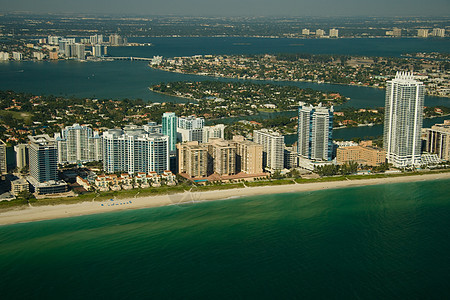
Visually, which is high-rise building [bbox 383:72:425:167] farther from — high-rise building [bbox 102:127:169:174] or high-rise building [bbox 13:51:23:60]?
high-rise building [bbox 13:51:23:60]

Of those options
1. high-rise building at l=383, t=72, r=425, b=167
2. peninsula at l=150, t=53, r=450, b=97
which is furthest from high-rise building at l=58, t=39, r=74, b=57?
high-rise building at l=383, t=72, r=425, b=167

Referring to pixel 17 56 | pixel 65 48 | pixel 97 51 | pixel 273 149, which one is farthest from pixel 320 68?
pixel 273 149

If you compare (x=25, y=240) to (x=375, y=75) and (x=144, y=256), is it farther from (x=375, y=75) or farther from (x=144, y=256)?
(x=375, y=75)

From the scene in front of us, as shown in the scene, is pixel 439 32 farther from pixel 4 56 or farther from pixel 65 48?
pixel 4 56

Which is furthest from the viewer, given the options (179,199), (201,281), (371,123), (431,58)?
(431,58)

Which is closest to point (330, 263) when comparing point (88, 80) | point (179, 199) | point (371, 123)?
point (179, 199)

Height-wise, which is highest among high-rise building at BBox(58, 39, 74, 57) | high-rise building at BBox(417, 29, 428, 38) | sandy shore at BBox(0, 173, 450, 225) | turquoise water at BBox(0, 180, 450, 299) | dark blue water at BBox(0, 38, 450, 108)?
high-rise building at BBox(417, 29, 428, 38)
